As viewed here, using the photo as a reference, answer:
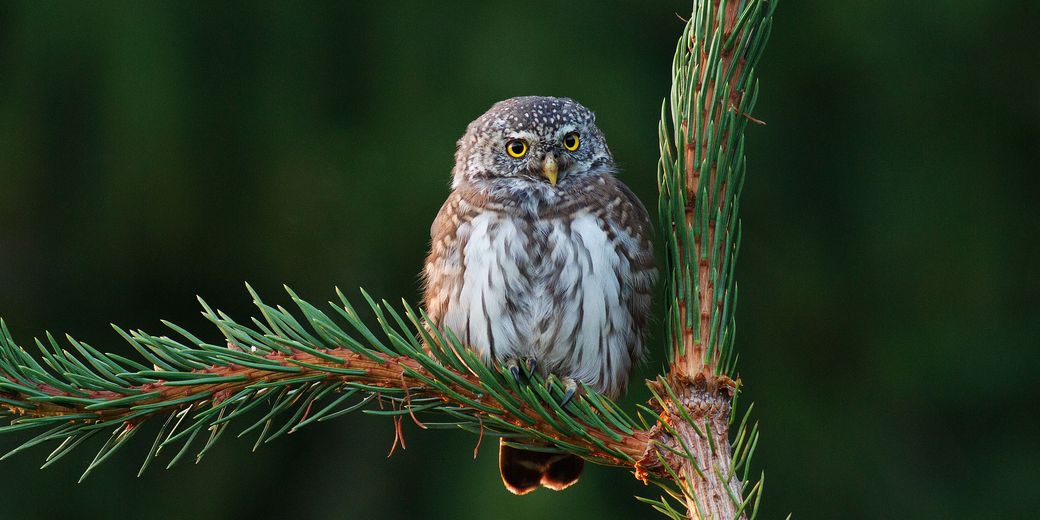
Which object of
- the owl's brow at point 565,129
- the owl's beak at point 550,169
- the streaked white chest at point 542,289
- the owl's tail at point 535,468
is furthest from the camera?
the owl's brow at point 565,129

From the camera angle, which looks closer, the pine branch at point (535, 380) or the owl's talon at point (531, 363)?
the pine branch at point (535, 380)

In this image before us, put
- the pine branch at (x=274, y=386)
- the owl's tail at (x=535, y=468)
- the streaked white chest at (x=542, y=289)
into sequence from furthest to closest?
1. the owl's tail at (x=535, y=468)
2. the streaked white chest at (x=542, y=289)
3. the pine branch at (x=274, y=386)

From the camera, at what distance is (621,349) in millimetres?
2705

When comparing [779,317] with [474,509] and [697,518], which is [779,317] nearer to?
[474,509]

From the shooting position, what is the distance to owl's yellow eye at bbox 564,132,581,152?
294 cm

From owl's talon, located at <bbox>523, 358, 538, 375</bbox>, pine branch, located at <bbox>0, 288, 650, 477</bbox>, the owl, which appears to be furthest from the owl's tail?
pine branch, located at <bbox>0, 288, 650, 477</bbox>

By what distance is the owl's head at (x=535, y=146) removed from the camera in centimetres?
287

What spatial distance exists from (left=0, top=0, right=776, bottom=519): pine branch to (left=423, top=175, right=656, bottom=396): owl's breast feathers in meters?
0.55

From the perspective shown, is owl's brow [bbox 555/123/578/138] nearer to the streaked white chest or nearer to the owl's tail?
the streaked white chest

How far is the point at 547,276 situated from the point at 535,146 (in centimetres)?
51

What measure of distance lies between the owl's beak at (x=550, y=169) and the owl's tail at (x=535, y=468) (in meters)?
0.74

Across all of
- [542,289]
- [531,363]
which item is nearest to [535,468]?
[531,363]

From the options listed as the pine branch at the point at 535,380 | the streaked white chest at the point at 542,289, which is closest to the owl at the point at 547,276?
the streaked white chest at the point at 542,289

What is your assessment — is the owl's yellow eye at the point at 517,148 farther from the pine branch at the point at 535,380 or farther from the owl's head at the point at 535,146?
the pine branch at the point at 535,380
